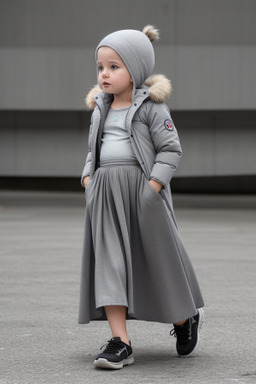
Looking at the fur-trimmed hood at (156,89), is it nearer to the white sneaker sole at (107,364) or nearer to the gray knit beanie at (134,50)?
the gray knit beanie at (134,50)

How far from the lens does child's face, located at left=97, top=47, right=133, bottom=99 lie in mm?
5082

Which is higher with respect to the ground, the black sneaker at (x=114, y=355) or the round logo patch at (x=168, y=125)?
the round logo patch at (x=168, y=125)

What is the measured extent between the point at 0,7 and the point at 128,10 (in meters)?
3.06

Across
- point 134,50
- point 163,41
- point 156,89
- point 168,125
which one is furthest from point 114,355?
point 163,41

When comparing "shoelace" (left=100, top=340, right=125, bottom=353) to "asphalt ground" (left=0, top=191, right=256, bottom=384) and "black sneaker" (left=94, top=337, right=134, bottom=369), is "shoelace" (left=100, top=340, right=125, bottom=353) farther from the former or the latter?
"asphalt ground" (left=0, top=191, right=256, bottom=384)

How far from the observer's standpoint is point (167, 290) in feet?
16.1

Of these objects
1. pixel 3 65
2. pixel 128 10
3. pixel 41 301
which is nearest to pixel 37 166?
pixel 3 65

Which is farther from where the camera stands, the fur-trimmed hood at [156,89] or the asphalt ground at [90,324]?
the fur-trimmed hood at [156,89]

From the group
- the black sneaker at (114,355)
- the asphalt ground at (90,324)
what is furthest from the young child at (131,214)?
the asphalt ground at (90,324)

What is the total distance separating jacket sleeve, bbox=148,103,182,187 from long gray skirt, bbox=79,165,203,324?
0.09m

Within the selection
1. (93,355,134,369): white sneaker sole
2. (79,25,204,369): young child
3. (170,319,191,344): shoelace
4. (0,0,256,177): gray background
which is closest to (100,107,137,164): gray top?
(79,25,204,369): young child

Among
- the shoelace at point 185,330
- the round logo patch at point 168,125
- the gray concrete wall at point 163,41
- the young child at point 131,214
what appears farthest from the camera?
the gray concrete wall at point 163,41

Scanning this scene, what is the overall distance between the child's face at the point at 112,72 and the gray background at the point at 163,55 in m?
17.0

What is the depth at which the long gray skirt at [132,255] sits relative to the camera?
16.0 feet
